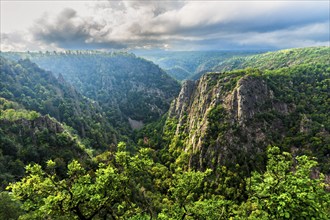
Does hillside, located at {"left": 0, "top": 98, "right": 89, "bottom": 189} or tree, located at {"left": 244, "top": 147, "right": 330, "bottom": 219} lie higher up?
tree, located at {"left": 244, "top": 147, "right": 330, "bottom": 219}

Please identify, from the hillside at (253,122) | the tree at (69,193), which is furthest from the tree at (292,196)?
the hillside at (253,122)

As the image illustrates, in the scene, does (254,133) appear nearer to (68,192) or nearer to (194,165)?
(194,165)

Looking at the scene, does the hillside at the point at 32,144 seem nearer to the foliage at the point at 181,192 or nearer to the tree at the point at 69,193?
the tree at the point at 69,193

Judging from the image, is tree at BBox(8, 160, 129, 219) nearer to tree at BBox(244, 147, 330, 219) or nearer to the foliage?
the foliage

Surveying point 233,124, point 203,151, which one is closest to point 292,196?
point 203,151

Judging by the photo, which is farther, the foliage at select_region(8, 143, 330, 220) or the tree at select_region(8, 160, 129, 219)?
the tree at select_region(8, 160, 129, 219)

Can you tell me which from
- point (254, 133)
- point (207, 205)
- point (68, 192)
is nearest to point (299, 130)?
point (254, 133)

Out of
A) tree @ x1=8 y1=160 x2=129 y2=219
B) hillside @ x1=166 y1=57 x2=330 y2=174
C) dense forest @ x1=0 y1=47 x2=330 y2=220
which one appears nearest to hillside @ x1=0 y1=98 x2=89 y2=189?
dense forest @ x1=0 y1=47 x2=330 y2=220

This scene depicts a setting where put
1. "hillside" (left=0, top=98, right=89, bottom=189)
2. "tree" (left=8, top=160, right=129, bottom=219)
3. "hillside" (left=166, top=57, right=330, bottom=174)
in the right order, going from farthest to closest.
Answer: "hillside" (left=166, top=57, right=330, bottom=174), "hillside" (left=0, top=98, right=89, bottom=189), "tree" (left=8, top=160, right=129, bottom=219)

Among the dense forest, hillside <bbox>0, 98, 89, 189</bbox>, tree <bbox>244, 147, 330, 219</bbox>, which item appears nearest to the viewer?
tree <bbox>244, 147, 330, 219</bbox>
